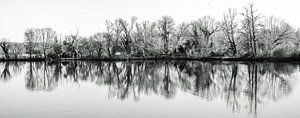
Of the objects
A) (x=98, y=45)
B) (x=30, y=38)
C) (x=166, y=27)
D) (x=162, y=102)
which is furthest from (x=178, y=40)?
(x=162, y=102)

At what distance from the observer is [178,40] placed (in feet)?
218

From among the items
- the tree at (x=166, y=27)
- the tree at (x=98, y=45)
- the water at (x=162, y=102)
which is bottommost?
the water at (x=162, y=102)

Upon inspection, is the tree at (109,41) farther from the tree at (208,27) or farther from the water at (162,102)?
the water at (162,102)

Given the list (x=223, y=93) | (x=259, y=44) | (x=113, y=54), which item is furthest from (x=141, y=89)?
(x=113, y=54)

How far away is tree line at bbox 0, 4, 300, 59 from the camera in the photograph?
159 ft

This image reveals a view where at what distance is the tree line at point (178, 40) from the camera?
159 feet

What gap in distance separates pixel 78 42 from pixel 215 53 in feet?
122

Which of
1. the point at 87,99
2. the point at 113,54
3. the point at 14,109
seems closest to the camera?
the point at 14,109

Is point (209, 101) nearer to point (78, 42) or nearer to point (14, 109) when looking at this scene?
point (14, 109)

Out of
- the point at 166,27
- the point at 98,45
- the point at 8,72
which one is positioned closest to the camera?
the point at 8,72

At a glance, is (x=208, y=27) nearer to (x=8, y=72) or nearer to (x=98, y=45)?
(x=98, y=45)

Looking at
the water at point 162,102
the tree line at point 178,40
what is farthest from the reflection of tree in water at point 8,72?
the tree line at point 178,40

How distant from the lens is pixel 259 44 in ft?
164

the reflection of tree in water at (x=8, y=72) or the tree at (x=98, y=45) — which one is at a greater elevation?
the tree at (x=98, y=45)
